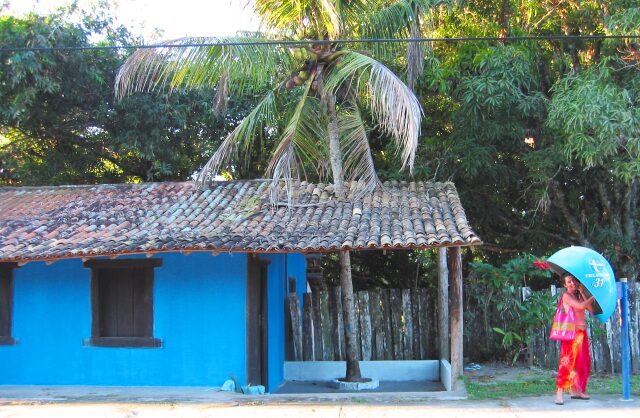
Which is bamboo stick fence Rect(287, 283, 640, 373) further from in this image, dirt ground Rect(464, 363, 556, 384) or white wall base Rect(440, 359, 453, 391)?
white wall base Rect(440, 359, 453, 391)

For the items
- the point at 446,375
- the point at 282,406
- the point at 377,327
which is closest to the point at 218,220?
the point at 282,406

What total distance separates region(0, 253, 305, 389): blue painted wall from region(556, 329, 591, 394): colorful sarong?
444 centimetres

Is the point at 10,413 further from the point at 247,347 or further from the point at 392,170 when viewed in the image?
the point at 392,170

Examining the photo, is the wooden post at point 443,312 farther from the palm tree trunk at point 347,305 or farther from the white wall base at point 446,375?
the palm tree trunk at point 347,305

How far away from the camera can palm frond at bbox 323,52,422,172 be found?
9.30 metres

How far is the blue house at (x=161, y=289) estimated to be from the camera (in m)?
9.58

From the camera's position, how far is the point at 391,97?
952 centimetres

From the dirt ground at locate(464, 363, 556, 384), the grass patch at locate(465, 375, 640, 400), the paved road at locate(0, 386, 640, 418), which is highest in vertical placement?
the paved road at locate(0, 386, 640, 418)

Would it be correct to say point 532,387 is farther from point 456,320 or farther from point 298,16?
point 298,16

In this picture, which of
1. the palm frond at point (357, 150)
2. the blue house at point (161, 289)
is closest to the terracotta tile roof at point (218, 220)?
the blue house at point (161, 289)

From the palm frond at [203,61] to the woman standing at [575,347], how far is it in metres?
5.60

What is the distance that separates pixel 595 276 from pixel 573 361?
1.07 meters

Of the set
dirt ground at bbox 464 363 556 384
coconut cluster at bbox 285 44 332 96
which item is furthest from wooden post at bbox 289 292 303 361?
coconut cluster at bbox 285 44 332 96

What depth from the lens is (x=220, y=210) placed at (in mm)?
10883
